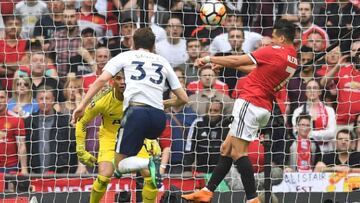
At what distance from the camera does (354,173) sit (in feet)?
42.4

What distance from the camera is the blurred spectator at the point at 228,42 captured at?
1430 cm

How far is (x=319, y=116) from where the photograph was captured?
1384 cm

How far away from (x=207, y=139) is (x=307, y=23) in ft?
8.17

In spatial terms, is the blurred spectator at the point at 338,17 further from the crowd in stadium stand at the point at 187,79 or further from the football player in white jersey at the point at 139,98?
the football player in white jersey at the point at 139,98

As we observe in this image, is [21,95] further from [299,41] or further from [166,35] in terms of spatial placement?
[299,41]

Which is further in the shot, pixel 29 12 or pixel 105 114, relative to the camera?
pixel 29 12

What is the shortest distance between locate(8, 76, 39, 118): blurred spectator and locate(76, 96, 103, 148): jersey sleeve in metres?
2.14

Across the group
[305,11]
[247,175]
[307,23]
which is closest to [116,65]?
[247,175]

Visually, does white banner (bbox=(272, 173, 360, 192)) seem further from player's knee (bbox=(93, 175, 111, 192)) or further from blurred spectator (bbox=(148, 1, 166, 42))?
blurred spectator (bbox=(148, 1, 166, 42))

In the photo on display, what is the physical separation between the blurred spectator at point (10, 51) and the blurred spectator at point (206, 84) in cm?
238

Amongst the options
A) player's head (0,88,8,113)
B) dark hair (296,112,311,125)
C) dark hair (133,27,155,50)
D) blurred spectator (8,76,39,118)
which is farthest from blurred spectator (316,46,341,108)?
player's head (0,88,8,113)

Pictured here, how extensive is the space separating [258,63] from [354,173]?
277cm

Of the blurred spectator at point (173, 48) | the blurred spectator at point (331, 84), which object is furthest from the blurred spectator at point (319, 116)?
the blurred spectator at point (173, 48)

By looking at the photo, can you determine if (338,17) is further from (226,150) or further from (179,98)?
(179,98)
